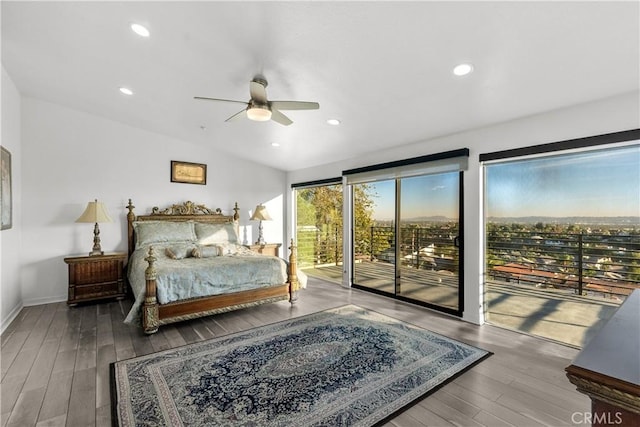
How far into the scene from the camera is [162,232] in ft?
15.9

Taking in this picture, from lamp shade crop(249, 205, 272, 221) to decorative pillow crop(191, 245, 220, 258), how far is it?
152 cm

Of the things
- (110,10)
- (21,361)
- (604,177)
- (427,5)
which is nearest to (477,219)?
(604,177)

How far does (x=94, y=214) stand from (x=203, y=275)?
2.17 m

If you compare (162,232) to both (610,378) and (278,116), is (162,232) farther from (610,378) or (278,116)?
(610,378)

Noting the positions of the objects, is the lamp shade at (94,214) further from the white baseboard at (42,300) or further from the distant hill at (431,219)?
the distant hill at (431,219)

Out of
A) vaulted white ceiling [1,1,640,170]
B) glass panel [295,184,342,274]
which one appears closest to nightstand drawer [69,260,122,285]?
vaulted white ceiling [1,1,640,170]

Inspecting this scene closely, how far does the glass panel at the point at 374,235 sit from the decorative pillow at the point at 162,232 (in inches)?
114

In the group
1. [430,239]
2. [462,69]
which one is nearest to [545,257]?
[430,239]

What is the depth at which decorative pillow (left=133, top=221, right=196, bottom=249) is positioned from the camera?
4.73 meters

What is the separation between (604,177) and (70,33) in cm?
533

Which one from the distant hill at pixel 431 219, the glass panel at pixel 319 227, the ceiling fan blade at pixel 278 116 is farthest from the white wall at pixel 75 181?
the distant hill at pixel 431 219

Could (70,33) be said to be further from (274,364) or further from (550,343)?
(550,343)

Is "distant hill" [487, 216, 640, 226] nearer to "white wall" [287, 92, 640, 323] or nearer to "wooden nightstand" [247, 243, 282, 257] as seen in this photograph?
"white wall" [287, 92, 640, 323]

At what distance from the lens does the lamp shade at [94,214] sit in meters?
4.27
